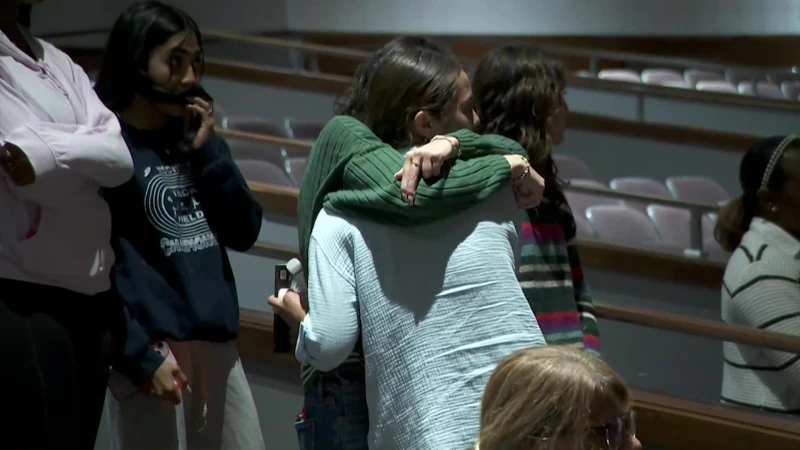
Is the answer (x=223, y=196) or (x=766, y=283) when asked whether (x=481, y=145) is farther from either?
(x=766, y=283)

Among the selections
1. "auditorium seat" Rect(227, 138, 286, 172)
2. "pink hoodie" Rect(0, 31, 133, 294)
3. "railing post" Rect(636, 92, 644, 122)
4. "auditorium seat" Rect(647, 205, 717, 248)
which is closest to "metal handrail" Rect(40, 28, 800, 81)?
"railing post" Rect(636, 92, 644, 122)

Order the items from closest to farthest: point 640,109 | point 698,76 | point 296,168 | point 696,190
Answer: point 296,168
point 696,190
point 640,109
point 698,76

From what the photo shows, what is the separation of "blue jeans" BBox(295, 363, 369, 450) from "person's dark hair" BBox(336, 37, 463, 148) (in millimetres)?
381

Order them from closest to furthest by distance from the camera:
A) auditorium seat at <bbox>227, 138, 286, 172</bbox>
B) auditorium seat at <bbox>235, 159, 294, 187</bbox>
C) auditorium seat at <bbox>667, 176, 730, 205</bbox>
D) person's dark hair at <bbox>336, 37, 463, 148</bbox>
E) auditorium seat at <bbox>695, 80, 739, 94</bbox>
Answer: person's dark hair at <bbox>336, 37, 463, 148</bbox>
auditorium seat at <bbox>235, 159, 294, 187</bbox>
auditorium seat at <bbox>227, 138, 286, 172</bbox>
auditorium seat at <bbox>667, 176, 730, 205</bbox>
auditorium seat at <bbox>695, 80, 739, 94</bbox>

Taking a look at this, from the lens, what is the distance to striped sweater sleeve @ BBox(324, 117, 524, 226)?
1.61 metres

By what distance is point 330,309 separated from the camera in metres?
1.64

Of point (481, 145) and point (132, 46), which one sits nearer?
point (481, 145)

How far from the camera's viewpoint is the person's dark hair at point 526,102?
6.86 feet

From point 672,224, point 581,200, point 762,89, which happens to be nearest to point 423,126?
point 581,200

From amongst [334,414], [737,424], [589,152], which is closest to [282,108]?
[589,152]

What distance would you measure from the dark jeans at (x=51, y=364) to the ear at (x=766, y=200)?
5.27 ft

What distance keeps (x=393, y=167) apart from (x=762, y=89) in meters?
6.14

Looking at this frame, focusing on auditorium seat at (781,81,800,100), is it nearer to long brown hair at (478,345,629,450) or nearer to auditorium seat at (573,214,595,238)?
auditorium seat at (573,214,595,238)

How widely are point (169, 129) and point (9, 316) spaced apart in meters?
0.50
